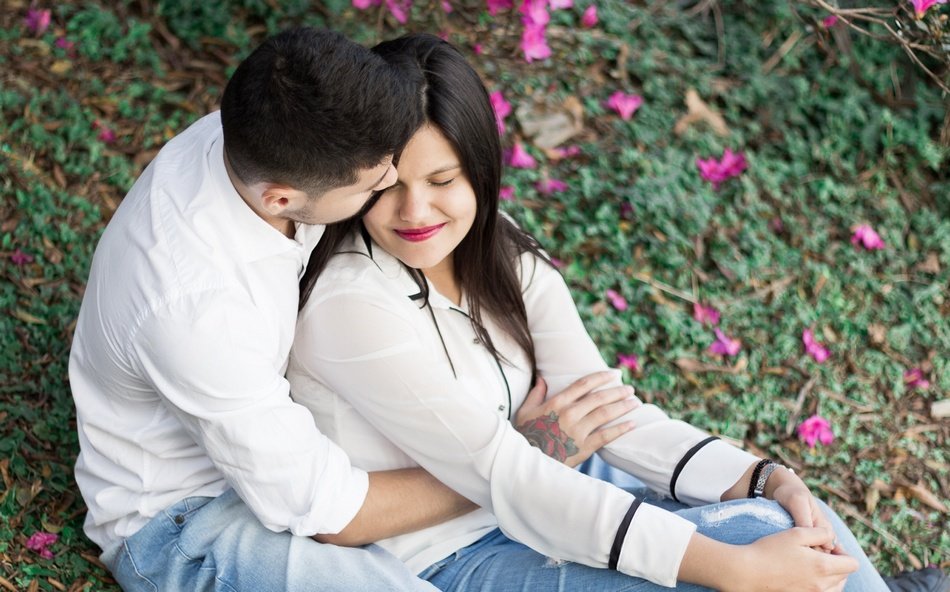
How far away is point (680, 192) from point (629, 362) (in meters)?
0.90

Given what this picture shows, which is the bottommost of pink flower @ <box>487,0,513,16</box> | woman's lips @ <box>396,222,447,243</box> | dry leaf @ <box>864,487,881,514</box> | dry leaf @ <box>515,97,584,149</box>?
dry leaf @ <box>864,487,881,514</box>

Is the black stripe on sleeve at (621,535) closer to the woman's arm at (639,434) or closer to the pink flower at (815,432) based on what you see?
the woman's arm at (639,434)

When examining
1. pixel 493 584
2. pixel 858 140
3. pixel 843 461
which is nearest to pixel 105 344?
pixel 493 584

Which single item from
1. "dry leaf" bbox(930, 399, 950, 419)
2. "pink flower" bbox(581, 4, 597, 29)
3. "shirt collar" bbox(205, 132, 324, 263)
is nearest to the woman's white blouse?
"shirt collar" bbox(205, 132, 324, 263)

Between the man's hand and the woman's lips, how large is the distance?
0.58m

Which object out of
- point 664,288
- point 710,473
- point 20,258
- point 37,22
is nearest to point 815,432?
point 664,288

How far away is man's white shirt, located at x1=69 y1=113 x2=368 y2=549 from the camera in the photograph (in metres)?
2.18

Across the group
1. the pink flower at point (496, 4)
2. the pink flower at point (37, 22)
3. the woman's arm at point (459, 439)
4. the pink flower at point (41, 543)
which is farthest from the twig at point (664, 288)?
the pink flower at point (37, 22)

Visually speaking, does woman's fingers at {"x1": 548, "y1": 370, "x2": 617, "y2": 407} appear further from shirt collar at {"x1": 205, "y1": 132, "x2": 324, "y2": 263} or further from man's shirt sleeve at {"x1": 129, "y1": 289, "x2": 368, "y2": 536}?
shirt collar at {"x1": 205, "y1": 132, "x2": 324, "y2": 263}

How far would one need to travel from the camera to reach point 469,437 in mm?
2514

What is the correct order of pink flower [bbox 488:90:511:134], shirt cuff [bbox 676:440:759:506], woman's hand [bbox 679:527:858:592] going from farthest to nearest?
pink flower [bbox 488:90:511:134], shirt cuff [bbox 676:440:759:506], woman's hand [bbox 679:527:858:592]

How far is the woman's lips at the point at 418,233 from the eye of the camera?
256 centimetres

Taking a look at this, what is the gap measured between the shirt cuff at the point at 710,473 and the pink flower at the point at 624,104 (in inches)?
89.3

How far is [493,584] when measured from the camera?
2637mm
